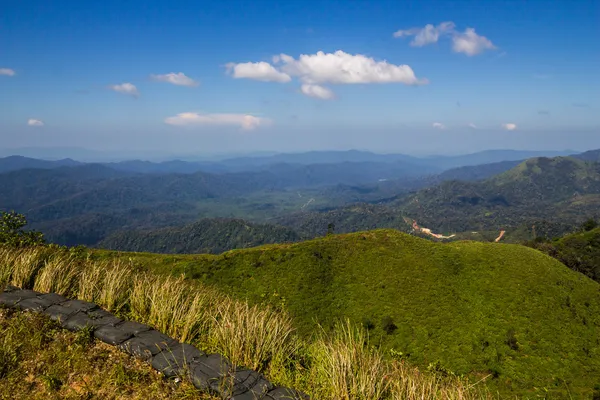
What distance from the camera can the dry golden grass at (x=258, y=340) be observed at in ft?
18.8

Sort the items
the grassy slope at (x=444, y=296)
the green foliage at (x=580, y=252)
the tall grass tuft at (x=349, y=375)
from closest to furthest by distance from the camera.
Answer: the tall grass tuft at (x=349, y=375), the grassy slope at (x=444, y=296), the green foliage at (x=580, y=252)

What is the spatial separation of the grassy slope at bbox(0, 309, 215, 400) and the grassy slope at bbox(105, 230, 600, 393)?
82.8ft

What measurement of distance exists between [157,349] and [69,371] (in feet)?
4.64

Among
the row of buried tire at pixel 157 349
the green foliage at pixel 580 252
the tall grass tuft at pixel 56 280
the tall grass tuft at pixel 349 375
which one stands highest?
the tall grass tuft at pixel 56 280

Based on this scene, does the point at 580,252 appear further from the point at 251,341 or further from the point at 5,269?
the point at 5,269

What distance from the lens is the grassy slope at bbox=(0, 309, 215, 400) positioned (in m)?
5.24

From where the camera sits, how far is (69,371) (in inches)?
222

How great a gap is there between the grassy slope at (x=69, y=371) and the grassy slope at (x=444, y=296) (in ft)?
82.8

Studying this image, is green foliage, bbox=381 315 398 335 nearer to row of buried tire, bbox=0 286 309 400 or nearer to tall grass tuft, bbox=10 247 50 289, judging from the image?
row of buried tire, bbox=0 286 309 400

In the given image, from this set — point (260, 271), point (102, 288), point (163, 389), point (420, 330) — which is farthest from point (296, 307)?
point (163, 389)

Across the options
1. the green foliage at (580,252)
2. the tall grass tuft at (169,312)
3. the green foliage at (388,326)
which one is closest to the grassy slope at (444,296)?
the green foliage at (388,326)

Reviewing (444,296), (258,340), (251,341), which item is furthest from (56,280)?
(444,296)

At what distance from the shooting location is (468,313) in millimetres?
35688

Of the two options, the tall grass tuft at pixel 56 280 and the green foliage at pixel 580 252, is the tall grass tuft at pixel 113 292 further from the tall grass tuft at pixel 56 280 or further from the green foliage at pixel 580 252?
the green foliage at pixel 580 252
